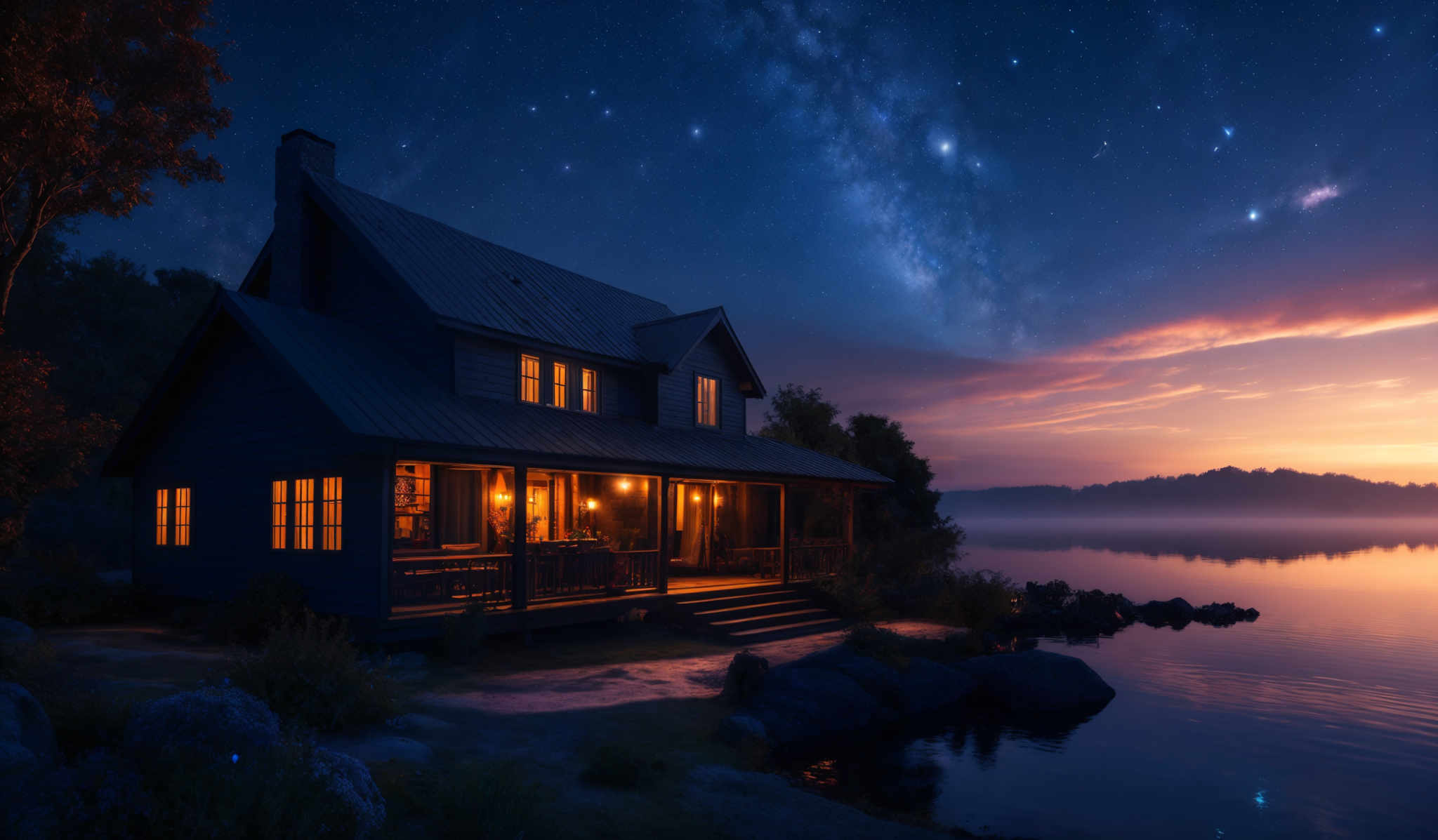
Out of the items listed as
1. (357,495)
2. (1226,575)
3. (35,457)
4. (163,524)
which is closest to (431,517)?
(357,495)

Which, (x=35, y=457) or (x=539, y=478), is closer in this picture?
(x=35, y=457)

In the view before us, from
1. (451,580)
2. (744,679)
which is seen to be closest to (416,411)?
(451,580)

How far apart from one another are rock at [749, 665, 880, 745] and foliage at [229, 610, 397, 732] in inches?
210

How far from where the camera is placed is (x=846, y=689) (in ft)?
46.4

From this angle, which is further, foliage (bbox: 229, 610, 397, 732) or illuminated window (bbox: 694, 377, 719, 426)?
illuminated window (bbox: 694, 377, 719, 426)

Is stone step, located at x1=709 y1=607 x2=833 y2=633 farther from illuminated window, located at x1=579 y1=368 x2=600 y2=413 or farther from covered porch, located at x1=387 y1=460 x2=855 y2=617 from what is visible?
illuminated window, located at x1=579 y1=368 x2=600 y2=413

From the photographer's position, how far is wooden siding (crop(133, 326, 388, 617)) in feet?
49.0

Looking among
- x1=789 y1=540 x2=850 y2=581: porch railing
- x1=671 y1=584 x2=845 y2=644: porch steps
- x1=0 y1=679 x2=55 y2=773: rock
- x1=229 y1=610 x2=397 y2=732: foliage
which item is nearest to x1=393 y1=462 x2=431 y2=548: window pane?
x1=671 y1=584 x2=845 y2=644: porch steps

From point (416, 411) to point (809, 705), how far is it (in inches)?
355

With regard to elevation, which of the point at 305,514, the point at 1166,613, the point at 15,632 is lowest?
the point at 1166,613

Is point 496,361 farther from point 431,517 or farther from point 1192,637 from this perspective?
point 1192,637

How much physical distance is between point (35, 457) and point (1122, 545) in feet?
478

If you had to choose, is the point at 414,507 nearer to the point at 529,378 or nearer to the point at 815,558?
the point at 529,378

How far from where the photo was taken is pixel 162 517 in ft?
64.3
